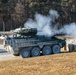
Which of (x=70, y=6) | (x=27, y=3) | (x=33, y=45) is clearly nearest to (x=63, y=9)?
(x=70, y=6)

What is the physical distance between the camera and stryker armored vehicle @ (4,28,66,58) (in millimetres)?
19797

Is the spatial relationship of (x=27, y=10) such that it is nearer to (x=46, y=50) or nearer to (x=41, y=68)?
(x=46, y=50)

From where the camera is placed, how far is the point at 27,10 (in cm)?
5672

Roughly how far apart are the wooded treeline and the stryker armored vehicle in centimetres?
3168

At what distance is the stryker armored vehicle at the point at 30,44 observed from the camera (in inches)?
779

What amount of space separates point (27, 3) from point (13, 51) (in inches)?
1608

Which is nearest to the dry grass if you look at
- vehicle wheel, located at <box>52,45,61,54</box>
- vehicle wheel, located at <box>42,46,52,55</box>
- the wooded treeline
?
vehicle wheel, located at <box>42,46,52,55</box>

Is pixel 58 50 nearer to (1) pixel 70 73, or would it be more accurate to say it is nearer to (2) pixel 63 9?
(1) pixel 70 73

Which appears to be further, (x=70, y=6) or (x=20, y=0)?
(x=20, y=0)

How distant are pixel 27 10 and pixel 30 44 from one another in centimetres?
3702

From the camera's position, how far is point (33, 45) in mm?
20297

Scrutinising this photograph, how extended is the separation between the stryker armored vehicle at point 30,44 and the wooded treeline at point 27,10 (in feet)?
104

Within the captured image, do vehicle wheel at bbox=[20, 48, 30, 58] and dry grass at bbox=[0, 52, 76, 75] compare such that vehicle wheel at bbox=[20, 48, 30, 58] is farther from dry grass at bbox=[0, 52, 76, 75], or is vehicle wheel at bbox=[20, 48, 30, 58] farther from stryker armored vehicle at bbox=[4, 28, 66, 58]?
dry grass at bbox=[0, 52, 76, 75]

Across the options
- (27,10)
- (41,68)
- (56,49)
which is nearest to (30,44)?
(56,49)
